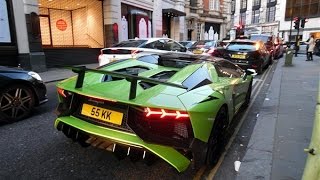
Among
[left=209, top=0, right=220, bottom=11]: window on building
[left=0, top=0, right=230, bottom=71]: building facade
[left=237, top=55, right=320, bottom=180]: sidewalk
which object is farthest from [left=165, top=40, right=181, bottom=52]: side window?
[left=209, top=0, right=220, bottom=11]: window on building

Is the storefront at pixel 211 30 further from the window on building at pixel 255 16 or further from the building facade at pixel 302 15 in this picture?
the window on building at pixel 255 16

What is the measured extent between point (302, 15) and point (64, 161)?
2457 inches

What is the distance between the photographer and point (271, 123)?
5.32 m

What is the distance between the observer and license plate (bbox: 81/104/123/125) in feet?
10.2

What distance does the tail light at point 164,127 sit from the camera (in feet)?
9.41

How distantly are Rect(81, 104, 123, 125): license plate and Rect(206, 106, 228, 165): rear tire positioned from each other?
1087 mm

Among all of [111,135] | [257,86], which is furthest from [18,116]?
[257,86]

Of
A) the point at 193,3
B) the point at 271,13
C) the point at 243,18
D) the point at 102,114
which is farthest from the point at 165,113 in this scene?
the point at 243,18

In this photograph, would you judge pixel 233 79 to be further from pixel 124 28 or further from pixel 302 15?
pixel 302 15

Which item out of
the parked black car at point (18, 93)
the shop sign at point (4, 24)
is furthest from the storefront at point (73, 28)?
the parked black car at point (18, 93)

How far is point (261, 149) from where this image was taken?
4152mm

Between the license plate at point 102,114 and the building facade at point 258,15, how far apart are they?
62339 mm

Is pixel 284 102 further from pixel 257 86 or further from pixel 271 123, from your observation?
pixel 257 86

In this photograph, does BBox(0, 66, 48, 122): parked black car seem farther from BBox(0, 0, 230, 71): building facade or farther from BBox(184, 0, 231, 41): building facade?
BBox(184, 0, 231, 41): building facade
